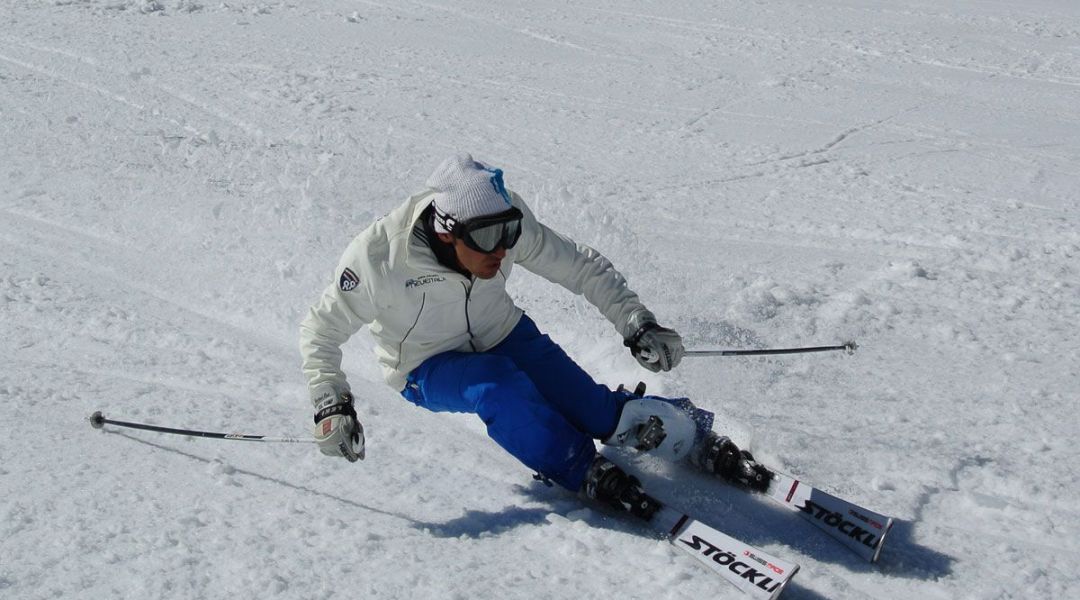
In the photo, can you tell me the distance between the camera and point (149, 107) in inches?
376

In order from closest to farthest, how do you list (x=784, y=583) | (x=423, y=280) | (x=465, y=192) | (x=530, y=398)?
(x=784, y=583)
(x=465, y=192)
(x=530, y=398)
(x=423, y=280)

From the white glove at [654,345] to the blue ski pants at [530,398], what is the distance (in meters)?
0.19

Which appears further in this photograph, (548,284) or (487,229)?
(548,284)

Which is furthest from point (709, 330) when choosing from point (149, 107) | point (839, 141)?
point (149, 107)

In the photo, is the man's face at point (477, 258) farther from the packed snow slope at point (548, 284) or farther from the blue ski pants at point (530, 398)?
the packed snow slope at point (548, 284)

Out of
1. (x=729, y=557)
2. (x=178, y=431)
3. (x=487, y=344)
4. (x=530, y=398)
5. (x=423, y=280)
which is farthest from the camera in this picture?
(x=487, y=344)

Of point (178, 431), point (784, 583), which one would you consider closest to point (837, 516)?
point (784, 583)

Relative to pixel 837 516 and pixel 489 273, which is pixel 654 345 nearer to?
pixel 489 273

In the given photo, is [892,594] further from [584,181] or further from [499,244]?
[584,181]

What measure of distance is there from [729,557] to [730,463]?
2.25 feet

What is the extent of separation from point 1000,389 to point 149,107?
308 inches

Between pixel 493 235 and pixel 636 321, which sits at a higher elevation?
pixel 493 235

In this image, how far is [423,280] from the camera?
3932mm


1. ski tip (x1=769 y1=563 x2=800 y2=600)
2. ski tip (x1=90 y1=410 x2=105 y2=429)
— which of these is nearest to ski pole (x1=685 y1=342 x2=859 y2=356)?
ski tip (x1=769 y1=563 x2=800 y2=600)
